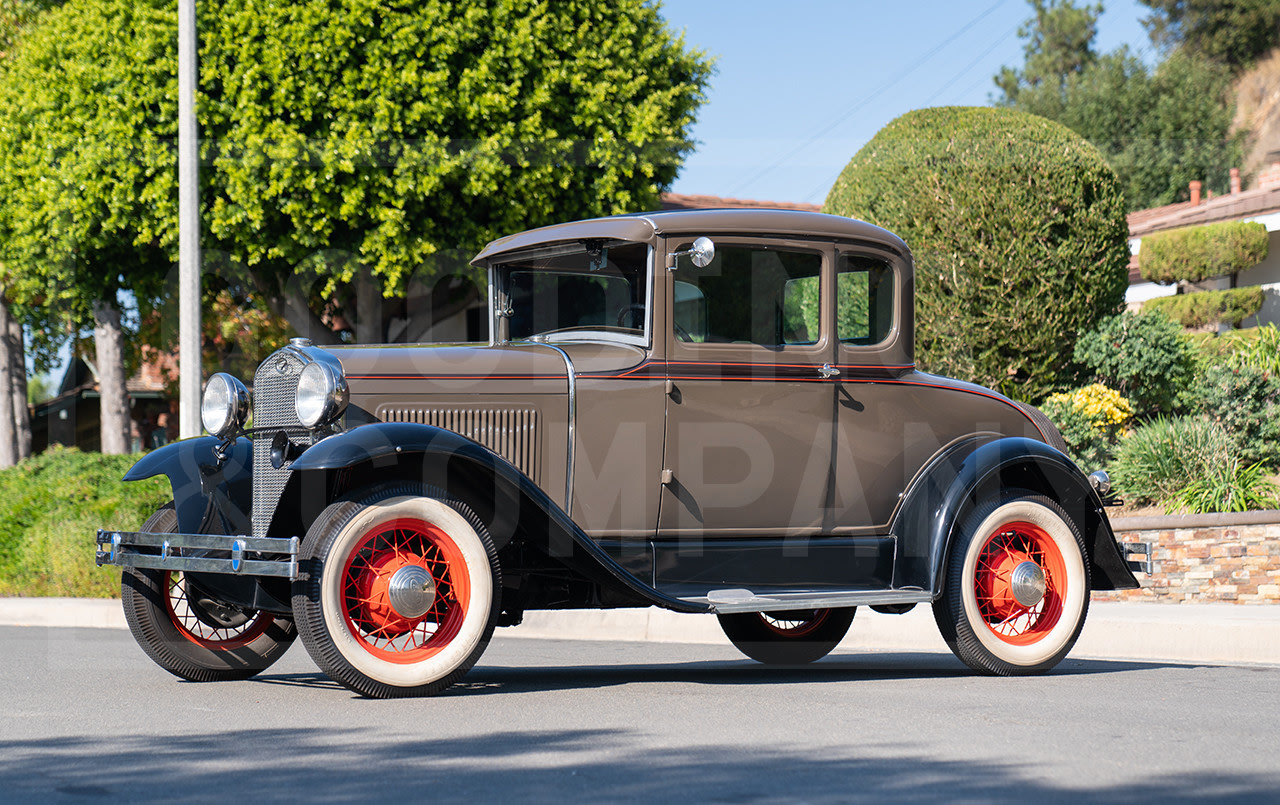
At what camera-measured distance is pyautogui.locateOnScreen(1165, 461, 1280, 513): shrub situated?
464 inches

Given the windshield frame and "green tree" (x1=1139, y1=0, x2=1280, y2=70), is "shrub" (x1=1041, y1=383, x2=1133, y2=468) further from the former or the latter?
"green tree" (x1=1139, y1=0, x2=1280, y2=70)

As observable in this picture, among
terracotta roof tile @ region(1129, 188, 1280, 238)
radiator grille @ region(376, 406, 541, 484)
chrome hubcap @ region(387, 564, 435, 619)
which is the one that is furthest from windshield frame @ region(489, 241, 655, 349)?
terracotta roof tile @ region(1129, 188, 1280, 238)

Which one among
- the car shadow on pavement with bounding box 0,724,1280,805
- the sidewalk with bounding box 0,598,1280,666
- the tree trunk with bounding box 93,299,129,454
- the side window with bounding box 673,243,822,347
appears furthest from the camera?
the tree trunk with bounding box 93,299,129,454

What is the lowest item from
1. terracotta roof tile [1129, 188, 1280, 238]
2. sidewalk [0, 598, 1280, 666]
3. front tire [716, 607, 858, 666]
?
sidewalk [0, 598, 1280, 666]

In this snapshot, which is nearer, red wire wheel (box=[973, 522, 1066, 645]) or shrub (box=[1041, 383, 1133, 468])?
red wire wheel (box=[973, 522, 1066, 645])

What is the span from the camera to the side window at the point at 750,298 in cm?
662

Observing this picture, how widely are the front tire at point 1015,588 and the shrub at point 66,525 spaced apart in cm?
788

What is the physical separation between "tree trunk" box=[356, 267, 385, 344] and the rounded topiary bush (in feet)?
24.9

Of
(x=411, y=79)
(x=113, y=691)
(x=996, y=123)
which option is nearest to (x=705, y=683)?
(x=113, y=691)

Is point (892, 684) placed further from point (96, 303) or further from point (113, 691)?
point (96, 303)

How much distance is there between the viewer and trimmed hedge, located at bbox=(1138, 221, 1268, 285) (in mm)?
18875

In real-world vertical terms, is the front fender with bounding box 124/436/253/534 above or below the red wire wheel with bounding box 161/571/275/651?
above

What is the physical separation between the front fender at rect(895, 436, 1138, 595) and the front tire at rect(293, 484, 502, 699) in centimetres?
221

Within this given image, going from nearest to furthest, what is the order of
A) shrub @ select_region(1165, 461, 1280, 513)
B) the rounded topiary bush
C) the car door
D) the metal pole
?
the car door, shrub @ select_region(1165, 461, 1280, 513), the metal pole, the rounded topiary bush
